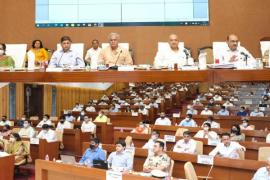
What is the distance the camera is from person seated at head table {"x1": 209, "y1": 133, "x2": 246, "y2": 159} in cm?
800

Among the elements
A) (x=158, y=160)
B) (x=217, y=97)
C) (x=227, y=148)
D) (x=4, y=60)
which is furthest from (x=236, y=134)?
(x=217, y=97)

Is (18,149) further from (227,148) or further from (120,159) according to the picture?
(227,148)

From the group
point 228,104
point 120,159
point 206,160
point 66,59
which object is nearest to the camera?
point 66,59

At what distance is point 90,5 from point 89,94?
8.21 metres

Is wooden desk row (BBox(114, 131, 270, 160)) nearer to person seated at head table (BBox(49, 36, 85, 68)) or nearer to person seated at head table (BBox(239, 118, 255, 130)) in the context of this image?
person seated at head table (BBox(239, 118, 255, 130))

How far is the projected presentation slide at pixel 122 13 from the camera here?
41.4 feet

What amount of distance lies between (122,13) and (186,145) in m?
5.36

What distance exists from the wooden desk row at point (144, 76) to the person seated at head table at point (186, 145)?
9.72 feet

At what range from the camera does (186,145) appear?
28.7ft

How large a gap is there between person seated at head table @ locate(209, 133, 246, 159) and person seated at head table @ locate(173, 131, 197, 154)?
0.38m

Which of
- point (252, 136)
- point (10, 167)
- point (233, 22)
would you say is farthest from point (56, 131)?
point (233, 22)

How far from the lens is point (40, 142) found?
31.5 feet

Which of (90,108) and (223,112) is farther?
(90,108)

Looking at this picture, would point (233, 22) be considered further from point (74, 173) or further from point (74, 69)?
point (74, 173)
